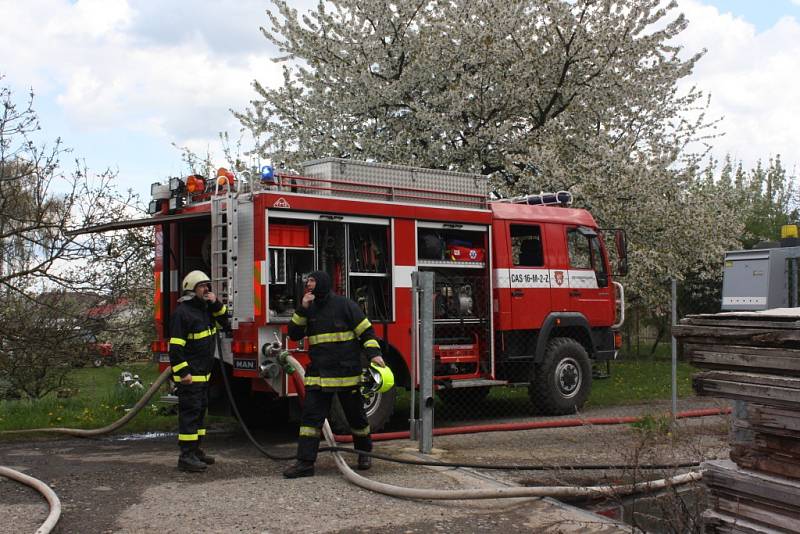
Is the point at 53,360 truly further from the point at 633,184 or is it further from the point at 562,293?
the point at 633,184

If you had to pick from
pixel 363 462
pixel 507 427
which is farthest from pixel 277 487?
pixel 507 427

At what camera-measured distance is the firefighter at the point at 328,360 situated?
22.7ft

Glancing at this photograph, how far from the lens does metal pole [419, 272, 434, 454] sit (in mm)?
8047

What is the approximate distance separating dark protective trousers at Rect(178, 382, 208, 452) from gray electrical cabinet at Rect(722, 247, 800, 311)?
951 centimetres

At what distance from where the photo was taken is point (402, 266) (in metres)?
9.38

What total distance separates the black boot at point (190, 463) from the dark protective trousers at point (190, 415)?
0.04 metres

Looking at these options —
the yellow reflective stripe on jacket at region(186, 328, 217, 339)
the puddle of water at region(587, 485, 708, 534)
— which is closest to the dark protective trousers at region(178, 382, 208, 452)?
the yellow reflective stripe on jacket at region(186, 328, 217, 339)

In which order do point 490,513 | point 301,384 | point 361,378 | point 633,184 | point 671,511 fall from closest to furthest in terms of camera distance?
point 671,511 < point 490,513 < point 361,378 < point 301,384 < point 633,184

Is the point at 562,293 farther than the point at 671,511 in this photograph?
Yes

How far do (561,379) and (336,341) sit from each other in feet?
15.6

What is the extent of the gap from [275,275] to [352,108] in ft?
32.5

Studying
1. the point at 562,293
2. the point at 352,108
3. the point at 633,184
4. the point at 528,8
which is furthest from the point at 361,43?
the point at 562,293

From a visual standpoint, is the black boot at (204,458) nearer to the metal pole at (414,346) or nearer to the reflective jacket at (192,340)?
the reflective jacket at (192,340)

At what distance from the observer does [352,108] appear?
58.1 feet
